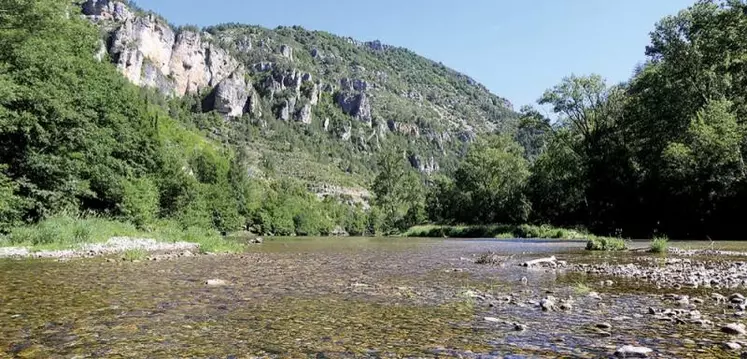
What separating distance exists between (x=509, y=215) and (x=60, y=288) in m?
71.2

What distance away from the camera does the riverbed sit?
20.7 ft

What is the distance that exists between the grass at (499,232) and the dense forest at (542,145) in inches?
186

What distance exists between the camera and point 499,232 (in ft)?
210

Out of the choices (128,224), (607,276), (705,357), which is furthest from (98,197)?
(705,357)

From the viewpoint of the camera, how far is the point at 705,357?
582cm

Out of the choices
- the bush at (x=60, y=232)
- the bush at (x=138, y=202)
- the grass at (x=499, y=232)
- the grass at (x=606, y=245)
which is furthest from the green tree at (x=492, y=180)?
the bush at (x=60, y=232)

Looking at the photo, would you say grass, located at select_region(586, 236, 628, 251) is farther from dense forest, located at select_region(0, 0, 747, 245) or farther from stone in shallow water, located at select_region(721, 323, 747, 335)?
stone in shallow water, located at select_region(721, 323, 747, 335)

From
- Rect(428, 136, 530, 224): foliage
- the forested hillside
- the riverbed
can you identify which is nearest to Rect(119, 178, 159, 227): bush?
the riverbed

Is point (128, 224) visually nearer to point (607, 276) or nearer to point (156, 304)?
point (156, 304)

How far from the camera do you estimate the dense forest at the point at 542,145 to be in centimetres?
2805

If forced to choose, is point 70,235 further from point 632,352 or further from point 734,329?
point 734,329

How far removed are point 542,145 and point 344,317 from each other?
73.0 m

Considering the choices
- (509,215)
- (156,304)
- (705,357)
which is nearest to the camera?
(705,357)

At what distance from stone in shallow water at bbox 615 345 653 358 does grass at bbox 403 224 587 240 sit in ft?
155
